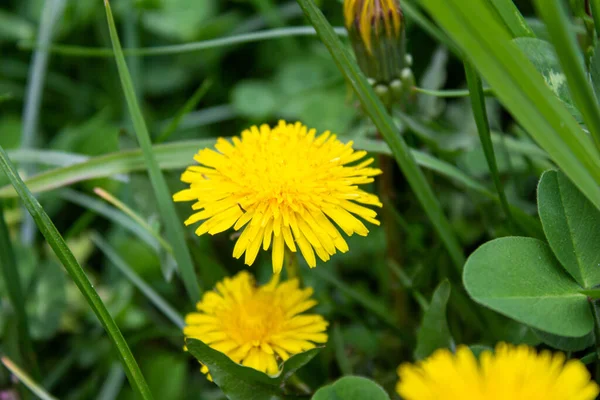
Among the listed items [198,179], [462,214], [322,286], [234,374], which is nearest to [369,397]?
[234,374]

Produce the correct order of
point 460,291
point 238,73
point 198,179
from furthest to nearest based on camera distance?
point 238,73 < point 460,291 < point 198,179

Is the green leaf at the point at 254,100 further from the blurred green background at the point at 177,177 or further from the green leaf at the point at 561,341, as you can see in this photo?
the green leaf at the point at 561,341

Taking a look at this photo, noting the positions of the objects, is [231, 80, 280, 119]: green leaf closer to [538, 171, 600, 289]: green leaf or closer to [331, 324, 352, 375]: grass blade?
[331, 324, 352, 375]: grass blade

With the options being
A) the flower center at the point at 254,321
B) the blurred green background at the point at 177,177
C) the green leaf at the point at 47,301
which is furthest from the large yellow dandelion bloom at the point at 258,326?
the green leaf at the point at 47,301

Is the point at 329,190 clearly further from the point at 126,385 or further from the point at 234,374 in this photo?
the point at 126,385

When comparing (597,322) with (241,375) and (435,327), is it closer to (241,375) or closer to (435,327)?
(435,327)

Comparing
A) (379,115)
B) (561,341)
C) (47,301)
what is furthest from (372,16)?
(47,301)

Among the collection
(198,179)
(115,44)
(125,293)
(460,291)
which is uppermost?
(115,44)
